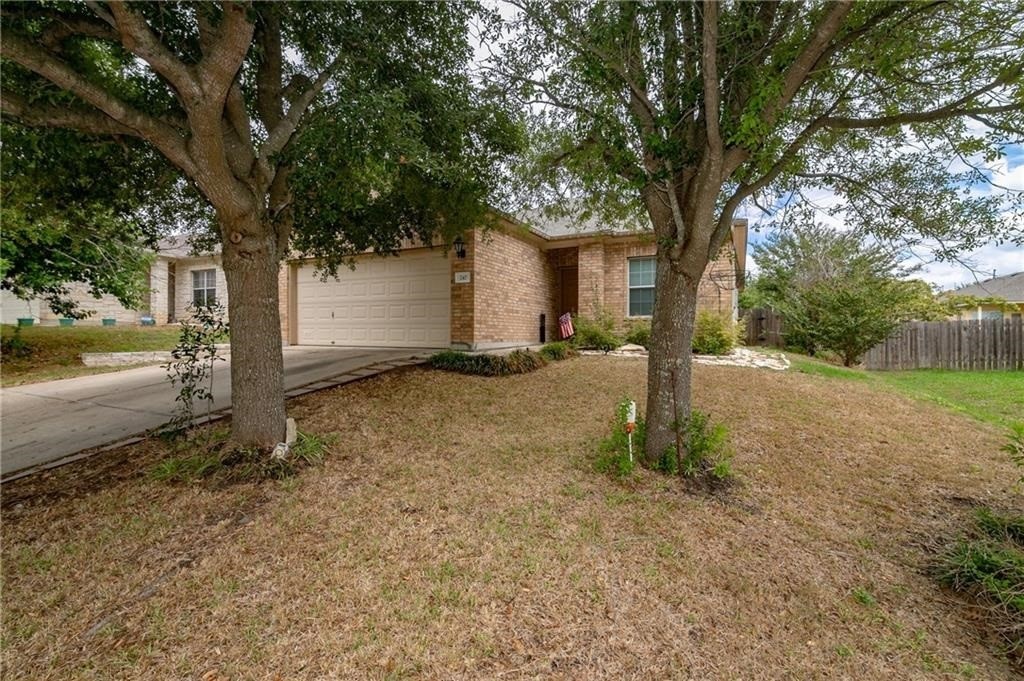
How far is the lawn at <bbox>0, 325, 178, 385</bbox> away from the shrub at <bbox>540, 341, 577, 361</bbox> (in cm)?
938

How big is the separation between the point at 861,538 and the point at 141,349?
14968 mm

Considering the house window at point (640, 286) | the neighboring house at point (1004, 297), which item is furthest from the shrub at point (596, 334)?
the neighboring house at point (1004, 297)

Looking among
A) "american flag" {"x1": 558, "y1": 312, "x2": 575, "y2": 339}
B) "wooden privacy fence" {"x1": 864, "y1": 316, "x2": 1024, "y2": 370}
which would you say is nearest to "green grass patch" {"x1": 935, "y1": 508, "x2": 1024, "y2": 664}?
"american flag" {"x1": 558, "y1": 312, "x2": 575, "y2": 339}

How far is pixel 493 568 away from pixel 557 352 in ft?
22.7

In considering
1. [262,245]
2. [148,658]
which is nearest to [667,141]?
[262,245]

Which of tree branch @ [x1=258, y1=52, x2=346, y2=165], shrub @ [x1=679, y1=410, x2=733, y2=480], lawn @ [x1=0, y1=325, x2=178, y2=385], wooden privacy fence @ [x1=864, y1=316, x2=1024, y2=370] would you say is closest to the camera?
shrub @ [x1=679, y1=410, x2=733, y2=480]

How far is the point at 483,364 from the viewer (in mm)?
7668

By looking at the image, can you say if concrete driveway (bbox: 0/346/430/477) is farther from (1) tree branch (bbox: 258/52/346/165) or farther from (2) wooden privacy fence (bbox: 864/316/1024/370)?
(2) wooden privacy fence (bbox: 864/316/1024/370)

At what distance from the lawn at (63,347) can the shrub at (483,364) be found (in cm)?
751

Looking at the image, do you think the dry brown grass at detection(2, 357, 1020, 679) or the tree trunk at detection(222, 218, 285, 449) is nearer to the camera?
the dry brown grass at detection(2, 357, 1020, 679)

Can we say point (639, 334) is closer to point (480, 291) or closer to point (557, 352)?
point (557, 352)

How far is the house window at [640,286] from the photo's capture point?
11.6 meters

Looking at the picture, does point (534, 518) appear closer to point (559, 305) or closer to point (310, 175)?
point (310, 175)

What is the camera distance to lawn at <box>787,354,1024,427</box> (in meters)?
6.87
